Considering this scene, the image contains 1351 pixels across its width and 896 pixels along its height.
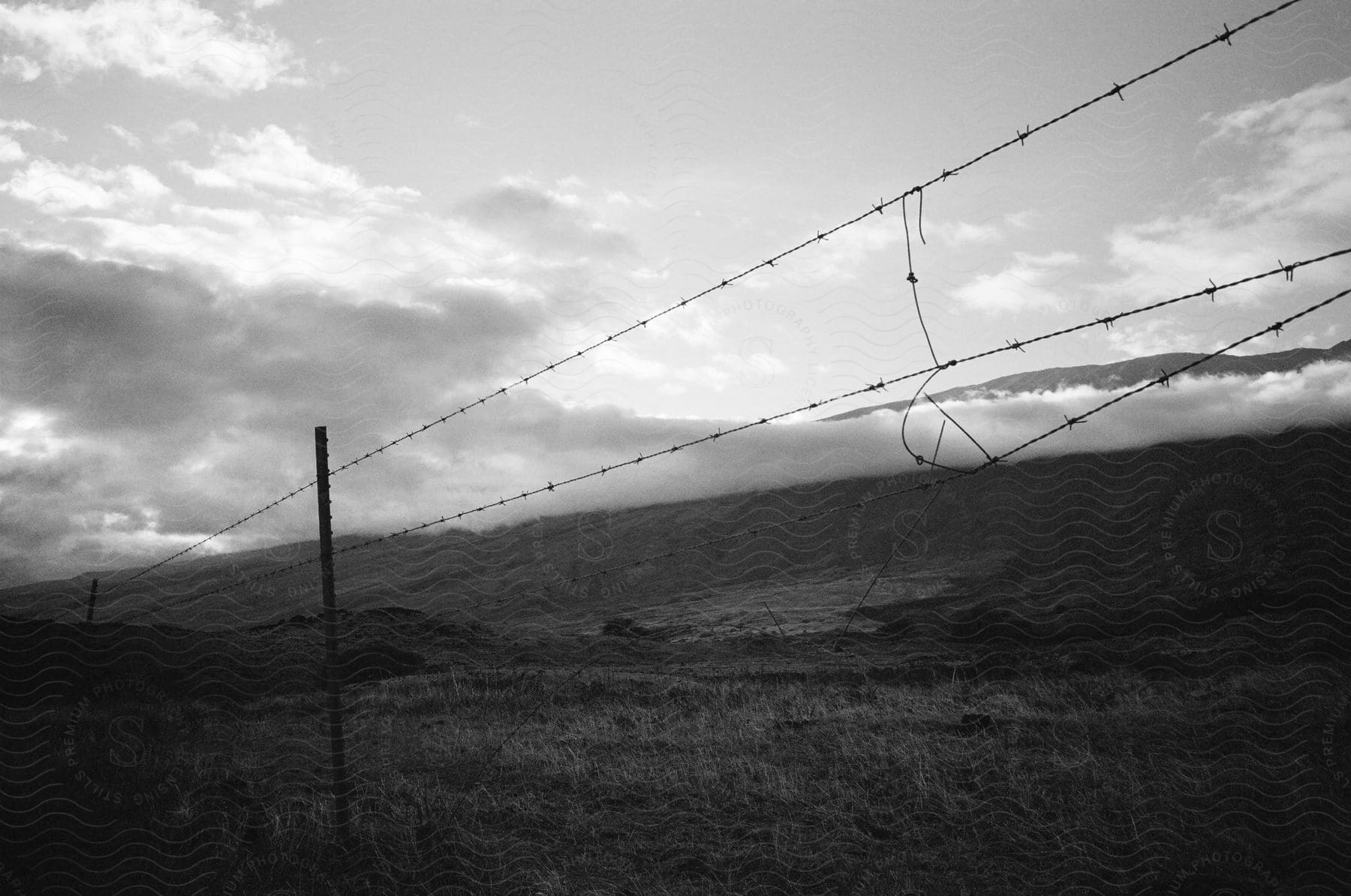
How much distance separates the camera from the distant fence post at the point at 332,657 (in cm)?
638

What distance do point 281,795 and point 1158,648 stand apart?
3610 centimetres

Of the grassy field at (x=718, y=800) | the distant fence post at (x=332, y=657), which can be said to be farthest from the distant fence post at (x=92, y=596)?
the distant fence post at (x=332, y=657)

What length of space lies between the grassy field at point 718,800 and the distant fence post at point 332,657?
0.43 m

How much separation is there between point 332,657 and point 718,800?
4.62 metres

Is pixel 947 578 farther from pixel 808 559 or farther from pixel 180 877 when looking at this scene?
pixel 180 877

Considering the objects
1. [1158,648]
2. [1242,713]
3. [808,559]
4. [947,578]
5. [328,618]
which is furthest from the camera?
[808,559]

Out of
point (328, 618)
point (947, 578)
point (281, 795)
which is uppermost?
point (328, 618)

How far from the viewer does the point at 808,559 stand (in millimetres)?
152625

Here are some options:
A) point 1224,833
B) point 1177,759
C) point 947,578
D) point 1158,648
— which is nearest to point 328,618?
point 1224,833

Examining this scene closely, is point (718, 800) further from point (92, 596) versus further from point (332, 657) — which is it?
point (92, 596)

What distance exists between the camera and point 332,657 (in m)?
6.39

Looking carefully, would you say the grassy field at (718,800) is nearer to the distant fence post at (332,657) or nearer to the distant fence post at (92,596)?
the distant fence post at (332,657)

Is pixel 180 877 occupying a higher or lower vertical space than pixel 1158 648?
higher

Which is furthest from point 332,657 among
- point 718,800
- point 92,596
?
point 92,596
